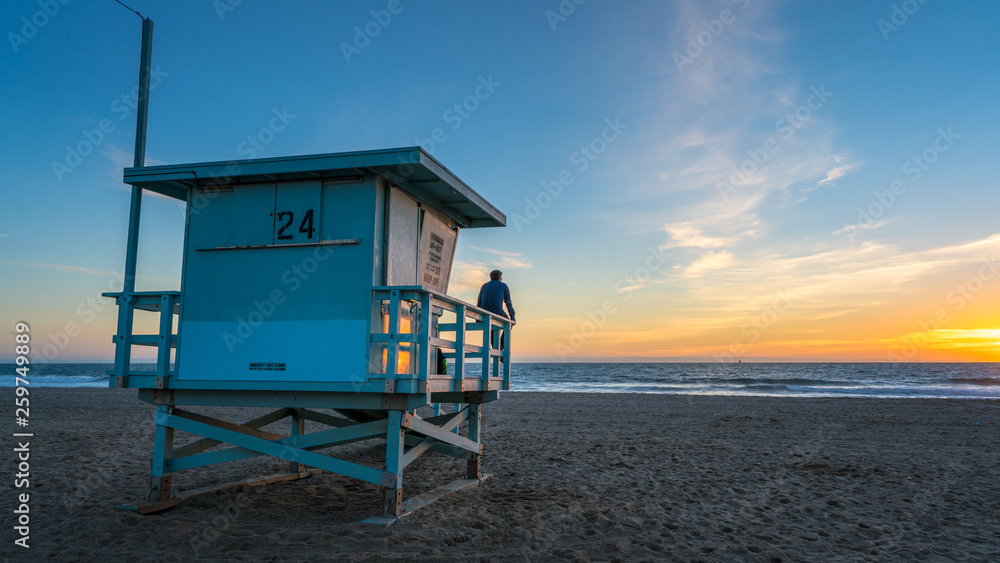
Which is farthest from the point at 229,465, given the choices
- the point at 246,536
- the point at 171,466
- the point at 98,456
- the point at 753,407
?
the point at 753,407

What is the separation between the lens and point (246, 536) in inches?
227

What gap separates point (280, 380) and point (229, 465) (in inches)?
180

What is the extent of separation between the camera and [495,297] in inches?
359

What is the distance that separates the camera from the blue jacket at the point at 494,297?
9.12m

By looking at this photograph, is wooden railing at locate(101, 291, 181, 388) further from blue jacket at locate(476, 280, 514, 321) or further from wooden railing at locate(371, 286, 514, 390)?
blue jacket at locate(476, 280, 514, 321)

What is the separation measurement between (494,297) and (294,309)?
3.31m

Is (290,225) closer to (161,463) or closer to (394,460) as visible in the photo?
(394,460)

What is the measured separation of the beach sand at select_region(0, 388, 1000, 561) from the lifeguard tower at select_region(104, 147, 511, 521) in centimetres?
73

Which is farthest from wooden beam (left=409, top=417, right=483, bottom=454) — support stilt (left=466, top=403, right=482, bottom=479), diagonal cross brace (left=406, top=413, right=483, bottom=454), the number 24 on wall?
the number 24 on wall

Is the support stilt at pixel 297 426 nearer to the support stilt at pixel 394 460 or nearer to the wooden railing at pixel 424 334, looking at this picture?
the wooden railing at pixel 424 334

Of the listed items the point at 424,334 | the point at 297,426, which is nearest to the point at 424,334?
the point at 424,334

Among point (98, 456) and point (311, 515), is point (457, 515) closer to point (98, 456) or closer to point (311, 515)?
point (311, 515)

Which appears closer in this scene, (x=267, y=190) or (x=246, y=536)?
(x=246, y=536)

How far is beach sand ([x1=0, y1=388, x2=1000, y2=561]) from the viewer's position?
5.47 m
